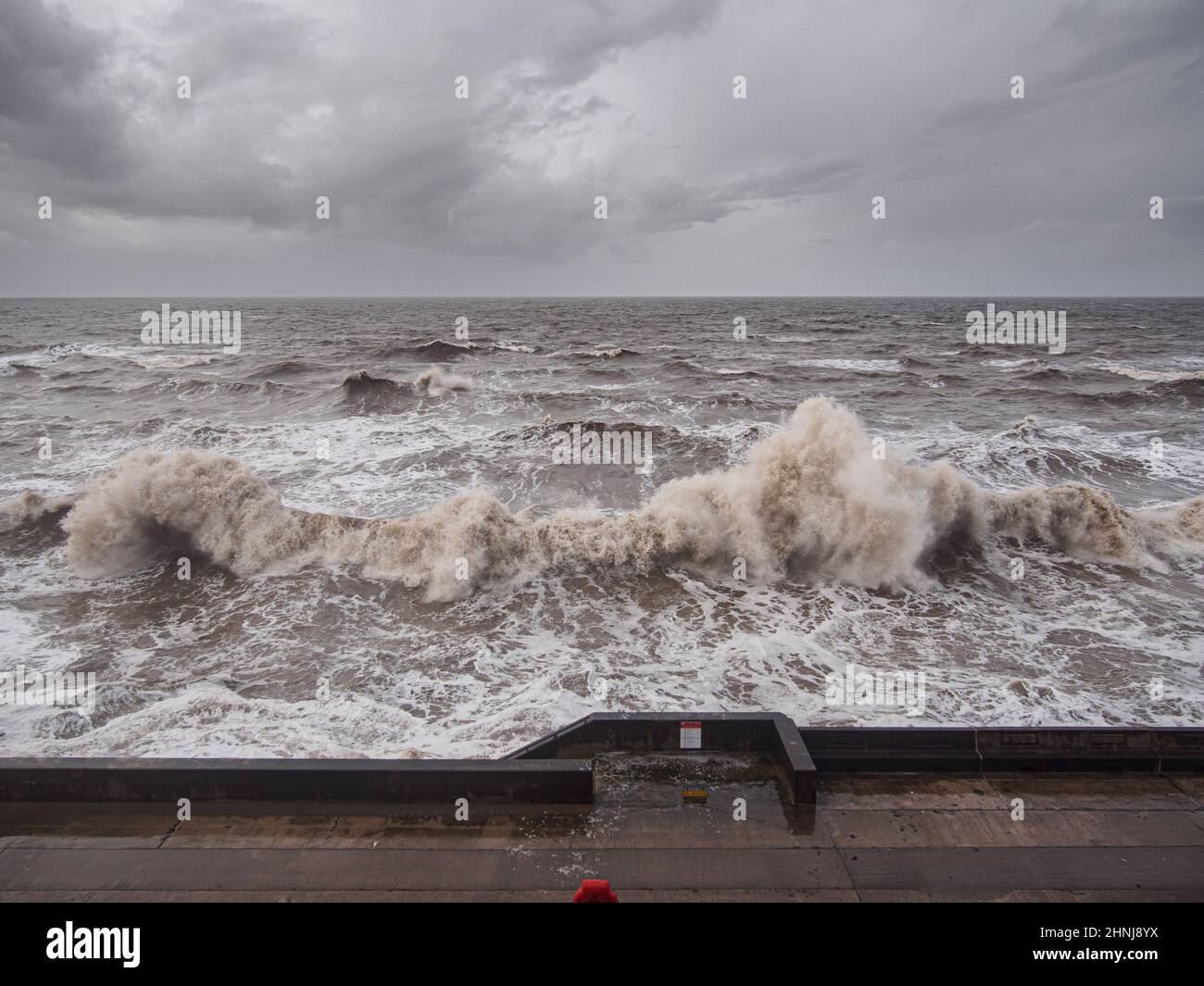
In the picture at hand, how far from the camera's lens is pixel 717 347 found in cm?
4762

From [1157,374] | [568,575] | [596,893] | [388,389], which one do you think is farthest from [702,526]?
[1157,374]

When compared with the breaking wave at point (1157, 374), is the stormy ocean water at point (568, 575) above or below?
below

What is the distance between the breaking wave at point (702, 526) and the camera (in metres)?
12.1

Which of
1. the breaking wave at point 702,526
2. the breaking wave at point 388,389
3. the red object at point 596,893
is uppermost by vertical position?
the breaking wave at point 388,389

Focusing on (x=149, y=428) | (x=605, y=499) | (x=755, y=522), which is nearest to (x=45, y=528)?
(x=149, y=428)

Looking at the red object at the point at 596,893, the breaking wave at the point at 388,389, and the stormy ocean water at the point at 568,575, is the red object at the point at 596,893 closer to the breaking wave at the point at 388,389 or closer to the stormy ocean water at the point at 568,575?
the stormy ocean water at the point at 568,575

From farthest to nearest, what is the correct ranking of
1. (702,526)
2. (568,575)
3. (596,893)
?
1. (702,526)
2. (568,575)
3. (596,893)

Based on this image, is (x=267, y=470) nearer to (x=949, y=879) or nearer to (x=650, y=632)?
(x=650, y=632)

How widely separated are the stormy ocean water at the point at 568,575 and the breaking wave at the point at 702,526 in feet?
0.17

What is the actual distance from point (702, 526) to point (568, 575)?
2.60m

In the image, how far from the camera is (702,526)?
1273 cm

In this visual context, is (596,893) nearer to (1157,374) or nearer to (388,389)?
(388,389)

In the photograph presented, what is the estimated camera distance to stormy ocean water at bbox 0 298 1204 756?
8125mm

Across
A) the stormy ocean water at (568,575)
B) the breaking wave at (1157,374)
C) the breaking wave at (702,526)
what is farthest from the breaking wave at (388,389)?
the breaking wave at (1157,374)
